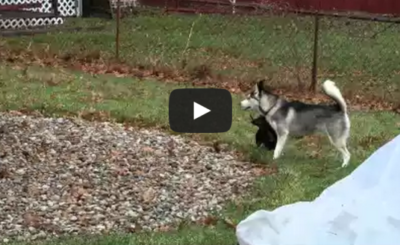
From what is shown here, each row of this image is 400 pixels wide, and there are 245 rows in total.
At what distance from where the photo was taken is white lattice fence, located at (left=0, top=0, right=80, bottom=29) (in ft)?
62.7

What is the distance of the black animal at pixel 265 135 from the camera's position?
8.91 m

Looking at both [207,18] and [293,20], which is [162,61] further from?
[207,18]

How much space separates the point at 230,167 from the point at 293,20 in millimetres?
11118

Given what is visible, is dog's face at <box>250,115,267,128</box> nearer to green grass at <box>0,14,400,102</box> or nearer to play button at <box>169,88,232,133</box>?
play button at <box>169,88,232,133</box>

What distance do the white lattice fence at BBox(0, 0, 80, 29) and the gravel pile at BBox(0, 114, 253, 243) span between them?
990cm

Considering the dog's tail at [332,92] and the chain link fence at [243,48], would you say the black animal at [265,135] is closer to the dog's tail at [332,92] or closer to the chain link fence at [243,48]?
the dog's tail at [332,92]

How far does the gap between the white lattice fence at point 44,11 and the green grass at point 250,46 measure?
824mm

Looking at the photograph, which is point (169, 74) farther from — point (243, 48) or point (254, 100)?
point (254, 100)

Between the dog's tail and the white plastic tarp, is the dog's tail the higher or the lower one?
the lower one

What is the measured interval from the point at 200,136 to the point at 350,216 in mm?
5531

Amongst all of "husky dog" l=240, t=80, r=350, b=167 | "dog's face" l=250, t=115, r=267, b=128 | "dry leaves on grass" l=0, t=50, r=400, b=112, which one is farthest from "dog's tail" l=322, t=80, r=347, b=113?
"dry leaves on grass" l=0, t=50, r=400, b=112

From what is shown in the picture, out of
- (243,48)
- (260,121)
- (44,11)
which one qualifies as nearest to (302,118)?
(260,121)

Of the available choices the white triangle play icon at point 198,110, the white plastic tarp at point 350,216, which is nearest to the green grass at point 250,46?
the white triangle play icon at point 198,110

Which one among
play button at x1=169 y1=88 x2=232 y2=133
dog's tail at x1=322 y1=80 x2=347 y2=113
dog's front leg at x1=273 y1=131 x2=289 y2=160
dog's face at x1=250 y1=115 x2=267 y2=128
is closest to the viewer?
dog's tail at x1=322 y1=80 x2=347 y2=113
